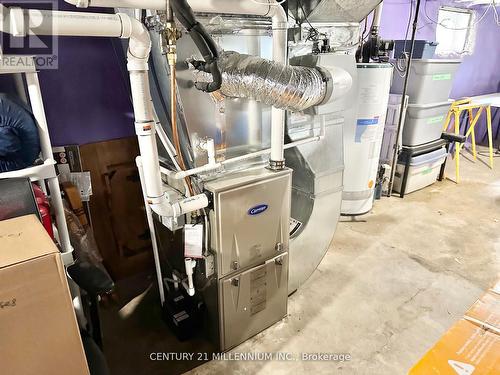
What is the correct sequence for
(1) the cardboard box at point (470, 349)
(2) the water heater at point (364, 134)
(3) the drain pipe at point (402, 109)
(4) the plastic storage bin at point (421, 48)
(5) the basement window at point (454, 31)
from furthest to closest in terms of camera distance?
(5) the basement window at point (454, 31) → (4) the plastic storage bin at point (421, 48) → (3) the drain pipe at point (402, 109) → (2) the water heater at point (364, 134) → (1) the cardboard box at point (470, 349)

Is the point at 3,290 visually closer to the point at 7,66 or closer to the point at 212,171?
the point at 7,66

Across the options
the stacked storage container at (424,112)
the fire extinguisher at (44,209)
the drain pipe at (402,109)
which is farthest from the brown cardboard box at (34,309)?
the stacked storage container at (424,112)

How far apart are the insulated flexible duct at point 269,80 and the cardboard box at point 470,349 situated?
3.37 ft

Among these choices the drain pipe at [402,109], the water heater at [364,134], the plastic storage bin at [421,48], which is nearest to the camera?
the water heater at [364,134]

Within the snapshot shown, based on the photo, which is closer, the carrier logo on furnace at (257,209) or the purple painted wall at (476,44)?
the carrier logo on furnace at (257,209)

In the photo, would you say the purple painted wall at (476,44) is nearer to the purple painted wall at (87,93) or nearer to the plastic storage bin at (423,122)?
the plastic storage bin at (423,122)

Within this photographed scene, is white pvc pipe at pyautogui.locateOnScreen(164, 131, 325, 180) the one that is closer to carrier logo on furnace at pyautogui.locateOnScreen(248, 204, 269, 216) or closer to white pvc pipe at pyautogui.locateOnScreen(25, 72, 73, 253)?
carrier logo on furnace at pyautogui.locateOnScreen(248, 204, 269, 216)

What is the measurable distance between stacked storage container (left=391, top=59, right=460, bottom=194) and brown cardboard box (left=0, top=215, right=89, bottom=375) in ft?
11.3

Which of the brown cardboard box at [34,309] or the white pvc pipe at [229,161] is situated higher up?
the white pvc pipe at [229,161]

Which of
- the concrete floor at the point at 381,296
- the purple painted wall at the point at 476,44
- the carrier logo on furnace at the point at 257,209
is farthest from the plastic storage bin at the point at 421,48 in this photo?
the carrier logo on furnace at the point at 257,209

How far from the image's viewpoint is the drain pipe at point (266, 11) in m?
1.13

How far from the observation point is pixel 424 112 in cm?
345

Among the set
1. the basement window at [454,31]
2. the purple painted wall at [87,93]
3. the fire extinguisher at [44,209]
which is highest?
the basement window at [454,31]

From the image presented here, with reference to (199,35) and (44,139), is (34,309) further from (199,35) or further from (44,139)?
(199,35)
